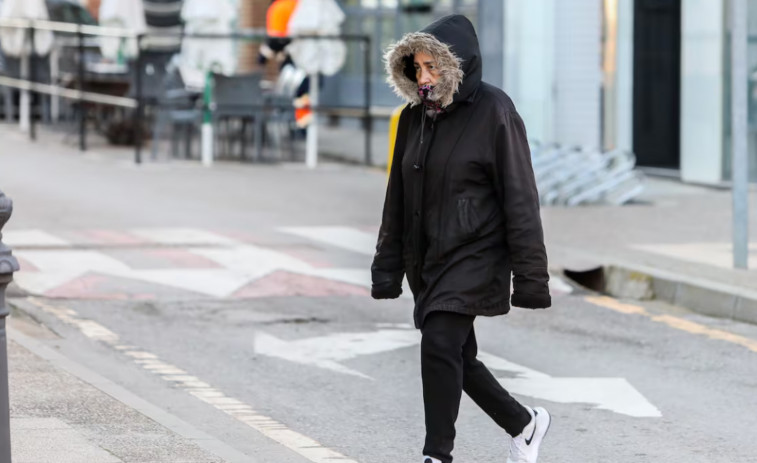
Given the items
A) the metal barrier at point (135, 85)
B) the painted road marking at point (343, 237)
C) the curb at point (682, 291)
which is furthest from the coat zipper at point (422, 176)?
the metal barrier at point (135, 85)

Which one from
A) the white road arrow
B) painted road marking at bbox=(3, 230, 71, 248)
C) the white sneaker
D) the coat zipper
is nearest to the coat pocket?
the coat zipper

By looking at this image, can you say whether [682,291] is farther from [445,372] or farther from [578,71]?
[578,71]

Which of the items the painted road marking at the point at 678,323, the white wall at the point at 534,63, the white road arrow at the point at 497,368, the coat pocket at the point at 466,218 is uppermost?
the white wall at the point at 534,63

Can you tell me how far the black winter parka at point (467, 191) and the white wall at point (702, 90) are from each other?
41.7 ft

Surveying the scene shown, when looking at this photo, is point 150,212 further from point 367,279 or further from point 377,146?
point 377,146

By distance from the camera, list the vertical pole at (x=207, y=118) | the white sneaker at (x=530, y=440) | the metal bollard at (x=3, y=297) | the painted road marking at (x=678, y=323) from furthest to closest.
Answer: the vertical pole at (x=207, y=118)
the painted road marking at (x=678, y=323)
the white sneaker at (x=530, y=440)
the metal bollard at (x=3, y=297)

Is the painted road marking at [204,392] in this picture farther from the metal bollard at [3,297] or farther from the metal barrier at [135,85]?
the metal barrier at [135,85]

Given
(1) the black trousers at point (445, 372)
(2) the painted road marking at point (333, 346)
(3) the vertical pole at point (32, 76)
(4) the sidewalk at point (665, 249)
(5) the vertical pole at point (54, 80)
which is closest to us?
(1) the black trousers at point (445, 372)

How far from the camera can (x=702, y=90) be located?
18.2 m

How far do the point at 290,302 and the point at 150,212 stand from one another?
14.7ft

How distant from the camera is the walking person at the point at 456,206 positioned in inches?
219

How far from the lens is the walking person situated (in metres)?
5.56

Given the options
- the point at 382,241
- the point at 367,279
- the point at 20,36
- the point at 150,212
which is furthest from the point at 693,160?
the point at 382,241

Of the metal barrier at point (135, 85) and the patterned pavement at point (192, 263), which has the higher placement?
the metal barrier at point (135, 85)
